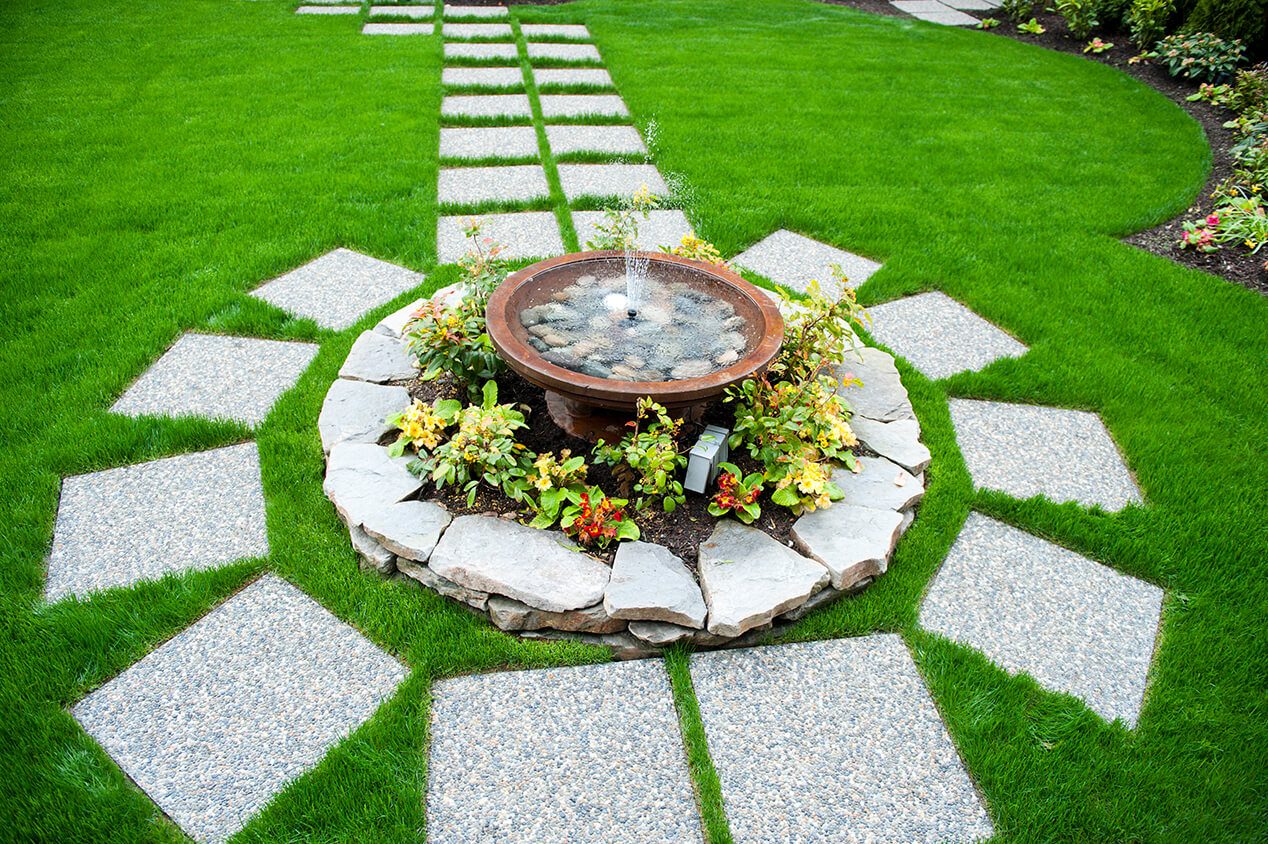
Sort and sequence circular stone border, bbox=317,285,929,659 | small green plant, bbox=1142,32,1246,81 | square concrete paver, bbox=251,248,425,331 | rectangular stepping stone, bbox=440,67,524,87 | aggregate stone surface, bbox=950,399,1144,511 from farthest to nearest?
small green plant, bbox=1142,32,1246,81
rectangular stepping stone, bbox=440,67,524,87
square concrete paver, bbox=251,248,425,331
aggregate stone surface, bbox=950,399,1144,511
circular stone border, bbox=317,285,929,659

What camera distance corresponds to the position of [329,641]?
2.32m

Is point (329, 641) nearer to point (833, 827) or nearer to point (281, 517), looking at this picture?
point (281, 517)

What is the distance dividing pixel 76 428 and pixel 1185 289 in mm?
5504

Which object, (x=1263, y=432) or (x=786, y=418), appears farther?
(x=1263, y=432)

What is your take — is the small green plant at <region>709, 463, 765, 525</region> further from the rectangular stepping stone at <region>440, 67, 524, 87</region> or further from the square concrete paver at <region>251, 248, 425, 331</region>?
the rectangular stepping stone at <region>440, 67, 524, 87</region>

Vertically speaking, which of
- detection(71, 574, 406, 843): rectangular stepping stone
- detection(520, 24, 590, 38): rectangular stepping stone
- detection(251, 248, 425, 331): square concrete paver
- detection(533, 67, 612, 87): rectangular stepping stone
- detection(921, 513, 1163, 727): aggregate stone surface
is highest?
detection(520, 24, 590, 38): rectangular stepping stone

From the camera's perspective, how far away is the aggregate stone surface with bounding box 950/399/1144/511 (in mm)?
2996

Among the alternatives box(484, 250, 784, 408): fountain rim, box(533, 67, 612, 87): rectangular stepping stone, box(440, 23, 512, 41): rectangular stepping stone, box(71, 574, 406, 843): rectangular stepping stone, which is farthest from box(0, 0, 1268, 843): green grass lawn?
box(484, 250, 784, 408): fountain rim

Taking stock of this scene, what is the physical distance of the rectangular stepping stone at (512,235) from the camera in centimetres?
427

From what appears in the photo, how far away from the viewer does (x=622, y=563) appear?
7.95 feet

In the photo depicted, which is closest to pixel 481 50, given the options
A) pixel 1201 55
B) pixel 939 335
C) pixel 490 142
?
pixel 490 142

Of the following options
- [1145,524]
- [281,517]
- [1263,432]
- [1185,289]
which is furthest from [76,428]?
[1185,289]

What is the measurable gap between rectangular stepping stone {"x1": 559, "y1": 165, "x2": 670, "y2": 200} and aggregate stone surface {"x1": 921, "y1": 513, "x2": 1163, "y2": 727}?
3.15 metres

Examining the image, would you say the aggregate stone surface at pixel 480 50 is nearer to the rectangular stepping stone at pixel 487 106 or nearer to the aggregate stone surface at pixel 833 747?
the rectangular stepping stone at pixel 487 106
